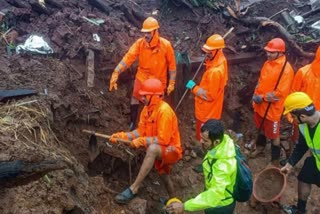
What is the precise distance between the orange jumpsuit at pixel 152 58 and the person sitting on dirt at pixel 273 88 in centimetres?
164

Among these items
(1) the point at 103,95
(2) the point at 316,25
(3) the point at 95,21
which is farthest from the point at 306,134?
(2) the point at 316,25

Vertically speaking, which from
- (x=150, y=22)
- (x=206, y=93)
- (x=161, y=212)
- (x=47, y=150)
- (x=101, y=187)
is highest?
(x=150, y=22)

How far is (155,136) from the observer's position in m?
5.95

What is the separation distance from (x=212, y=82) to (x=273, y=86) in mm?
1127

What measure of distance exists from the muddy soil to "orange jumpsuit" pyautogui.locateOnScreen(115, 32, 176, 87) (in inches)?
32.9

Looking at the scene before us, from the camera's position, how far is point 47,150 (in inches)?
204

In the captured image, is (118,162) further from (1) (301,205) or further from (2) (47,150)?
(1) (301,205)

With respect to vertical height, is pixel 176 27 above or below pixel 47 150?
above

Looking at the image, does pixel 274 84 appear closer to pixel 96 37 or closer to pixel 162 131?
pixel 162 131

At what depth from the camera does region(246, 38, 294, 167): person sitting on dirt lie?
6949 mm

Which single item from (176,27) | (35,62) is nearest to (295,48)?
(176,27)

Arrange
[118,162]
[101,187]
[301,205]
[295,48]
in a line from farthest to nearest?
[295,48], [118,162], [301,205], [101,187]

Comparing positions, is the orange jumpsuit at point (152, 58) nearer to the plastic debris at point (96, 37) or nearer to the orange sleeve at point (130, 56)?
the orange sleeve at point (130, 56)

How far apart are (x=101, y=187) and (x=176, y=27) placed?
221 inches
